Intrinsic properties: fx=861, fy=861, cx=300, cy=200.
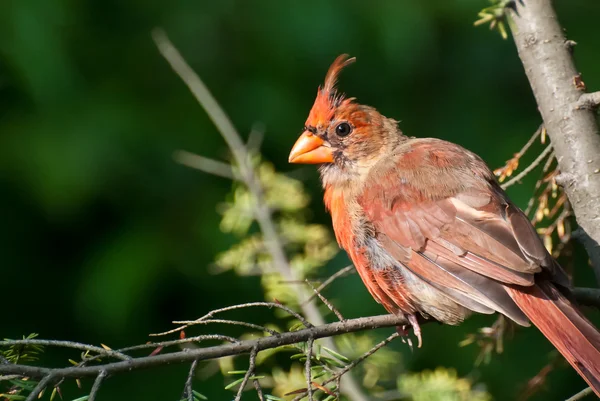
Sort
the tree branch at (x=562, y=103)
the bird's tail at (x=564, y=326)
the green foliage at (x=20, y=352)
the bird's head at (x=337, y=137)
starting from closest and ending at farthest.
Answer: the green foliage at (x=20, y=352) < the bird's tail at (x=564, y=326) < the tree branch at (x=562, y=103) < the bird's head at (x=337, y=137)

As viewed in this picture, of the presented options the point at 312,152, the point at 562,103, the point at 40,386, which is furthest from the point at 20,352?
the point at 312,152

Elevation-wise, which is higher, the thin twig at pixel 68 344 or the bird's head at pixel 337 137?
the bird's head at pixel 337 137

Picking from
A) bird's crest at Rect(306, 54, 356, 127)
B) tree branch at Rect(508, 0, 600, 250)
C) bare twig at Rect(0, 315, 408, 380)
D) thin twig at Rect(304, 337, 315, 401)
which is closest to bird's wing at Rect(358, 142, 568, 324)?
tree branch at Rect(508, 0, 600, 250)

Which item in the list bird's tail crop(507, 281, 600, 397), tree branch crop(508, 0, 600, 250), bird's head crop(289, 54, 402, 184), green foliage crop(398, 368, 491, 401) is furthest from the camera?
bird's head crop(289, 54, 402, 184)

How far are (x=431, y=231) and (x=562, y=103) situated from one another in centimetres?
61

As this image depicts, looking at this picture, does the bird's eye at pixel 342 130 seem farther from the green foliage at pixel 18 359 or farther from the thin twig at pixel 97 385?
the thin twig at pixel 97 385

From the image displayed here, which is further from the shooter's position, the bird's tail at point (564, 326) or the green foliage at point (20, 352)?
the bird's tail at point (564, 326)

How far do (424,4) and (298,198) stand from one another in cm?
200

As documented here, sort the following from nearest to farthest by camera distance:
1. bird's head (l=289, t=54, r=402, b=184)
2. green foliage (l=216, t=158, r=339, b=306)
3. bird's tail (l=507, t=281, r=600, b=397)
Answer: bird's tail (l=507, t=281, r=600, b=397)
green foliage (l=216, t=158, r=339, b=306)
bird's head (l=289, t=54, r=402, b=184)

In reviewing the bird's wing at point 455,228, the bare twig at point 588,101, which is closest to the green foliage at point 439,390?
the bird's wing at point 455,228

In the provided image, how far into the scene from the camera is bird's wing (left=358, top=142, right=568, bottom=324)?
256 centimetres

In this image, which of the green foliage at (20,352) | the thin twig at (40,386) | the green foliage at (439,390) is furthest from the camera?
the green foliage at (439,390)

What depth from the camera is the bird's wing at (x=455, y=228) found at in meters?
2.56

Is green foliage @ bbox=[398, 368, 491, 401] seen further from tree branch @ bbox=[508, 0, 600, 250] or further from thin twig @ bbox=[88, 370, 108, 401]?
thin twig @ bbox=[88, 370, 108, 401]
